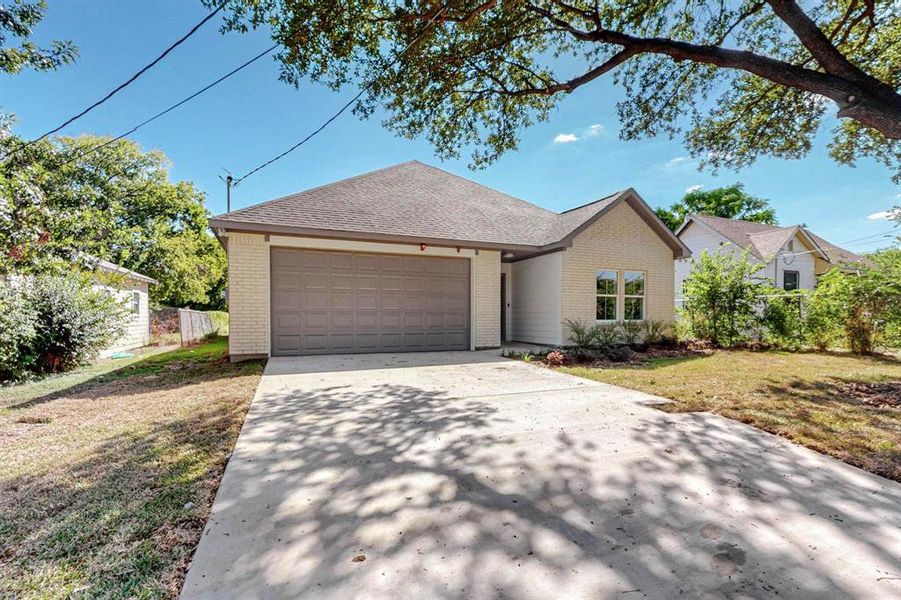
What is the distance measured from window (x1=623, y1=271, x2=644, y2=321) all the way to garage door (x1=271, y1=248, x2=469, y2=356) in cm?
518

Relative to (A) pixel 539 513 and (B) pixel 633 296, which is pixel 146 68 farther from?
(B) pixel 633 296

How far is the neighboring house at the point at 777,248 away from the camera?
64.2 feet

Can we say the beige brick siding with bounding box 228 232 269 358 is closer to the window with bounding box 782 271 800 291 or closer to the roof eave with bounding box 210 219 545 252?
the roof eave with bounding box 210 219 545 252

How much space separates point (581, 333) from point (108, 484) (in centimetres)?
943

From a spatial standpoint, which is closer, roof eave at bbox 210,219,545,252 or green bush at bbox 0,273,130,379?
green bush at bbox 0,273,130,379

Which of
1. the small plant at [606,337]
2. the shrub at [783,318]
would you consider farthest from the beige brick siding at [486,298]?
the shrub at [783,318]

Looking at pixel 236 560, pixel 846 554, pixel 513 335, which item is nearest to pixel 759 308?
pixel 513 335

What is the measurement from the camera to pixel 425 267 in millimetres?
10461

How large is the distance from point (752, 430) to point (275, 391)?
19.9 feet

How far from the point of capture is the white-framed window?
11.7 meters

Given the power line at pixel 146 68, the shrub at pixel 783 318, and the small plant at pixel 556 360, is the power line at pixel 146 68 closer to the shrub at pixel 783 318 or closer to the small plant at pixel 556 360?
the small plant at pixel 556 360

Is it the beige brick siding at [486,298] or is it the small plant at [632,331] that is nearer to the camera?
the beige brick siding at [486,298]

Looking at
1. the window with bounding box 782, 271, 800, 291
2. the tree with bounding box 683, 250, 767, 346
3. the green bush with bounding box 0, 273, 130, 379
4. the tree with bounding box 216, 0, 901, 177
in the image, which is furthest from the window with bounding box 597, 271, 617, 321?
the window with bounding box 782, 271, 800, 291

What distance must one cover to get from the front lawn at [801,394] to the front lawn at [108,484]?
5.03m
